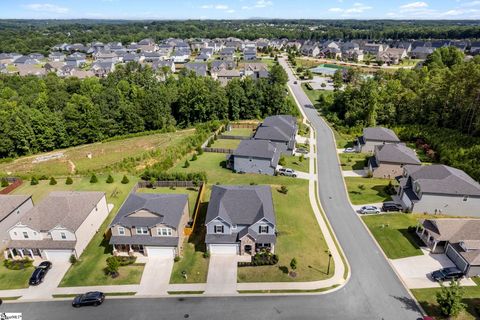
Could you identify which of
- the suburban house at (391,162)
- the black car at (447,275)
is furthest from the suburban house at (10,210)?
the suburban house at (391,162)

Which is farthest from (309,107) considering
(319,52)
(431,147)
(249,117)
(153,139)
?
(319,52)

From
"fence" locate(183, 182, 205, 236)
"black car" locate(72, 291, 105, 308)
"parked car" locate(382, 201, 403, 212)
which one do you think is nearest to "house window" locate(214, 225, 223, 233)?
"fence" locate(183, 182, 205, 236)

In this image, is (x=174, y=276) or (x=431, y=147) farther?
(x=431, y=147)

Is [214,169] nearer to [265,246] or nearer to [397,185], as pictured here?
[265,246]

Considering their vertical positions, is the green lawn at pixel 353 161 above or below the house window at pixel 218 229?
below

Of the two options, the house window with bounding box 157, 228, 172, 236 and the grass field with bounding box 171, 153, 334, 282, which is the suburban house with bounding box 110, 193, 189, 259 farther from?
the grass field with bounding box 171, 153, 334, 282

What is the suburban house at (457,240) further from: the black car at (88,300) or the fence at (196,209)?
the black car at (88,300)
